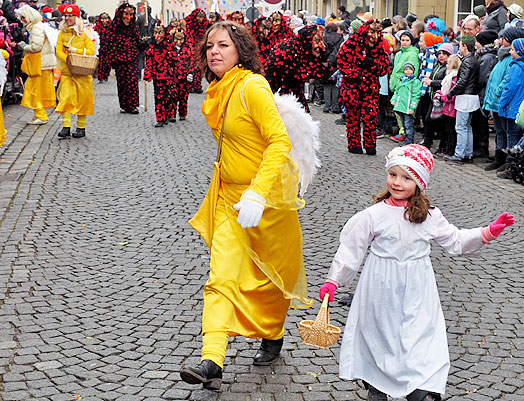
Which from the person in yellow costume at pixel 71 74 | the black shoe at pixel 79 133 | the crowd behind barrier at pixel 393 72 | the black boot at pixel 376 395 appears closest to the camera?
the black boot at pixel 376 395

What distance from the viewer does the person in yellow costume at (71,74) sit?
1298cm

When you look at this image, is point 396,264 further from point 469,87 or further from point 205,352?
point 469,87

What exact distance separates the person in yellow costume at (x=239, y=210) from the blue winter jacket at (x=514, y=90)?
729 cm

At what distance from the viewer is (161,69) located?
628 inches

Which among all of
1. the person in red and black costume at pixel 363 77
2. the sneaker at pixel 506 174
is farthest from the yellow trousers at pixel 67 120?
the sneaker at pixel 506 174

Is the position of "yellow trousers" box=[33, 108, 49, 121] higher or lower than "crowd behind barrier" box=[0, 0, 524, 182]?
lower

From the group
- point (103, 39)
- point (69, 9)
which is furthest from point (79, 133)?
point (103, 39)

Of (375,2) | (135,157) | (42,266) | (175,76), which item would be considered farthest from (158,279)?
(375,2)

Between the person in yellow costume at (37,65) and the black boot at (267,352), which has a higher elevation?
the person in yellow costume at (37,65)

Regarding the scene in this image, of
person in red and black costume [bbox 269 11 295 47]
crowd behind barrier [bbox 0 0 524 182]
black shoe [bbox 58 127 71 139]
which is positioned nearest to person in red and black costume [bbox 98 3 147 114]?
crowd behind barrier [bbox 0 0 524 182]

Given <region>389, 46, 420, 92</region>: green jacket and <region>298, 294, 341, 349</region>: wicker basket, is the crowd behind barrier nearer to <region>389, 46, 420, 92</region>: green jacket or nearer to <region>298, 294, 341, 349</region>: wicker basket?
<region>389, 46, 420, 92</region>: green jacket

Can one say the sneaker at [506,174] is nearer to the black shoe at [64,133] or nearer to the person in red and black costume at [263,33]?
the person in red and black costume at [263,33]

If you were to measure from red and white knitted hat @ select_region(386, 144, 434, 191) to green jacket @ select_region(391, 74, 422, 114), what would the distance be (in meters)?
9.67

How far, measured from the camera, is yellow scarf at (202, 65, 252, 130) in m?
4.53
